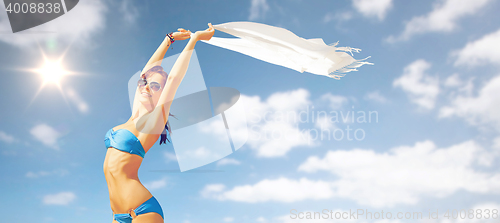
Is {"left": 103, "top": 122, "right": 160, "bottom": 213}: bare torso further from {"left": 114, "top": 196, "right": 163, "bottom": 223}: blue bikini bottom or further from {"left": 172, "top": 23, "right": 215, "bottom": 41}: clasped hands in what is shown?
{"left": 172, "top": 23, "right": 215, "bottom": 41}: clasped hands

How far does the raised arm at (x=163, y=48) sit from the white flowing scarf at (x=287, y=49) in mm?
645

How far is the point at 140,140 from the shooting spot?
487 centimetres

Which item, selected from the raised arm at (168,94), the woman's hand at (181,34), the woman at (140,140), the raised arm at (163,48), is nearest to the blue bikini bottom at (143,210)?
the woman at (140,140)

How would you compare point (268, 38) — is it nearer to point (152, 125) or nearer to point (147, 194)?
point (152, 125)

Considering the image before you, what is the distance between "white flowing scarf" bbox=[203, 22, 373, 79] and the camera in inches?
230

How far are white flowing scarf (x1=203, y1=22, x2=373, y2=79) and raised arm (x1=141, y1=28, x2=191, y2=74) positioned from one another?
645 mm

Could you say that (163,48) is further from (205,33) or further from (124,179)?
(124,179)

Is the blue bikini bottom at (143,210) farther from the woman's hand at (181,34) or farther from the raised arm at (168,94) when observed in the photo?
the woman's hand at (181,34)

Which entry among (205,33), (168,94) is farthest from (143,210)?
(205,33)

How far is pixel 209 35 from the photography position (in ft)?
18.1

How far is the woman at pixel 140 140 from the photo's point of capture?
14.8 feet

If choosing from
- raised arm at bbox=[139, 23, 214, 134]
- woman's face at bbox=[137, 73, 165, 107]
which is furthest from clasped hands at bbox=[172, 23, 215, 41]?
Answer: woman's face at bbox=[137, 73, 165, 107]

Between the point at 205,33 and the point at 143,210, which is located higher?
the point at 205,33

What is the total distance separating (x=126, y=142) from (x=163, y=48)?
6.85ft
